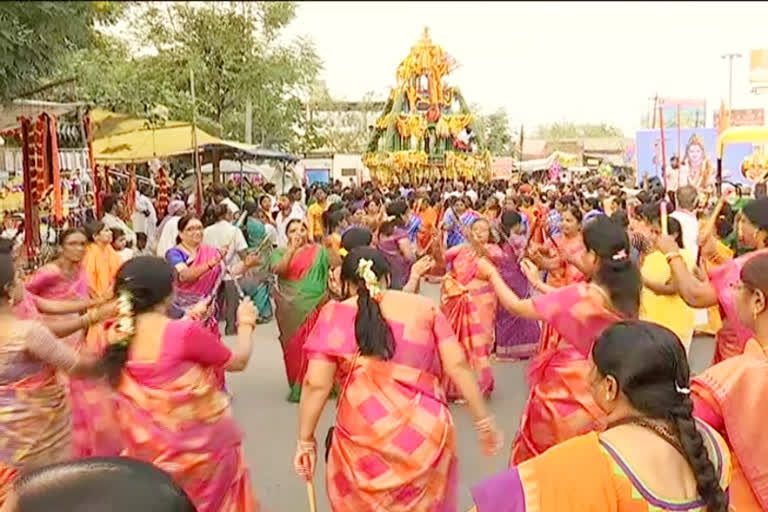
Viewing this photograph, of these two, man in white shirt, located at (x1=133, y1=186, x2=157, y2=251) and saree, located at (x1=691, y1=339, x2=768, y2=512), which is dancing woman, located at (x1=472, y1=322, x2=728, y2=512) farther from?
man in white shirt, located at (x1=133, y1=186, x2=157, y2=251)

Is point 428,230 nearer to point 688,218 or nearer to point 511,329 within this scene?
point 511,329

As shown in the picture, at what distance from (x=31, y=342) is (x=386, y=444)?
1292 millimetres

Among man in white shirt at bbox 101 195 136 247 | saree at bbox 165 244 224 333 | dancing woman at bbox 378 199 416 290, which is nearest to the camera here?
saree at bbox 165 244 224 333

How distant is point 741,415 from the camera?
97.8 inches

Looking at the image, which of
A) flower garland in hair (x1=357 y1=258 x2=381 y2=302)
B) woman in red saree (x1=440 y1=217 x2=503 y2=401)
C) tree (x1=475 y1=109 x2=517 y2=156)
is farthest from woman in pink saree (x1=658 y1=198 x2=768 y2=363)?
tree (x1=475 y1=109 x2=517 y2=156)

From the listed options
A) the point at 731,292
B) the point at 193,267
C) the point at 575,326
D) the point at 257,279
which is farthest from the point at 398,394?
the point at 257,279

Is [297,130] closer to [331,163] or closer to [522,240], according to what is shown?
[331,163]

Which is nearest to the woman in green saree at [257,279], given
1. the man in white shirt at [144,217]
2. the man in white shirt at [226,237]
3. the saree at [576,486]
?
the man in white shirt at [226,237]

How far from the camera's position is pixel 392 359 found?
354cm

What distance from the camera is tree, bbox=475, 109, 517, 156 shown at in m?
46.3

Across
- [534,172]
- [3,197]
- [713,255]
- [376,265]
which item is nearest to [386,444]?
[376,265]

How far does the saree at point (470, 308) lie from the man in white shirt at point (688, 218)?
1577mm

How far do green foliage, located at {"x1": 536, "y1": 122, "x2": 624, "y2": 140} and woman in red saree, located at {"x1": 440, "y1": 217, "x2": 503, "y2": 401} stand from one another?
94674mm

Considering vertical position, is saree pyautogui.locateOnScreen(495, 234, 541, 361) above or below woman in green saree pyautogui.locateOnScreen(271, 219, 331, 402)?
below
